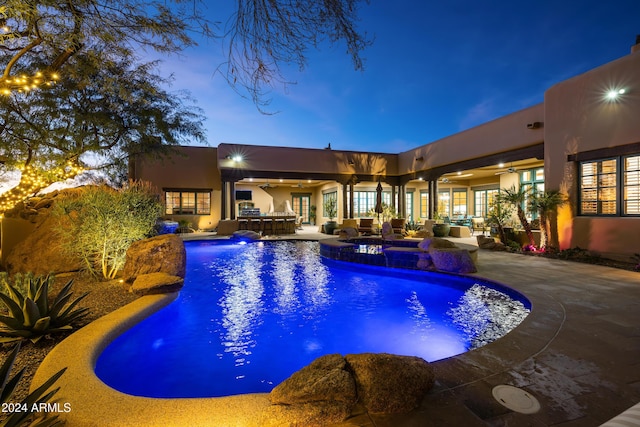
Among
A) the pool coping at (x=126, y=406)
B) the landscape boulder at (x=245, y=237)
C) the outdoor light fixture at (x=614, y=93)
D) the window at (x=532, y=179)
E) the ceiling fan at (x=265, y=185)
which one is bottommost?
the pool coping at (x=126, y=406)

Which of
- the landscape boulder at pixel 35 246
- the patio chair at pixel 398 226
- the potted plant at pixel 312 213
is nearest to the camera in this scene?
the landscape boulder at pixel 35 246

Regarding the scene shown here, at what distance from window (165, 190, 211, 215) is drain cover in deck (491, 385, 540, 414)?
53.9ft

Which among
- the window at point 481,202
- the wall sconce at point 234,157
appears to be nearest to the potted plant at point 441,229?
the window at point 481,202

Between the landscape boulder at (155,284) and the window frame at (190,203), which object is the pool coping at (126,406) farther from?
the window frame at (190,203)

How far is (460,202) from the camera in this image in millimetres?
18672

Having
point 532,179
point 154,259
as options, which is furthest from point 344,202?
point 154,259

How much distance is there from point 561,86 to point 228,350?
10.2 m

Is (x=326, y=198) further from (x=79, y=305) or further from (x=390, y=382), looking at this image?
(x=390, y=382)

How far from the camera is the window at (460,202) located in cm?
1848

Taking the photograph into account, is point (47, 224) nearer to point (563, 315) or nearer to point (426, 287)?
point (426, 287)

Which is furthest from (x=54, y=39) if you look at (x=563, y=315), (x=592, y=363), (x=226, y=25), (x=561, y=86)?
(x=561, y=86)

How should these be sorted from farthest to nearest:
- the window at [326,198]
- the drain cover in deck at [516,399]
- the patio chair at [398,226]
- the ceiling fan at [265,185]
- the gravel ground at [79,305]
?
1. the ceiling fan at [265,185]
2. the window at [326,198]
3. the patio chair at [398,226]
4. the gravel ground at [79,305]
5. the drain cover in deck at [516,399]

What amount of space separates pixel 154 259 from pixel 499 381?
5327 millimetres

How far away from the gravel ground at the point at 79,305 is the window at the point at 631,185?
10447 mm
